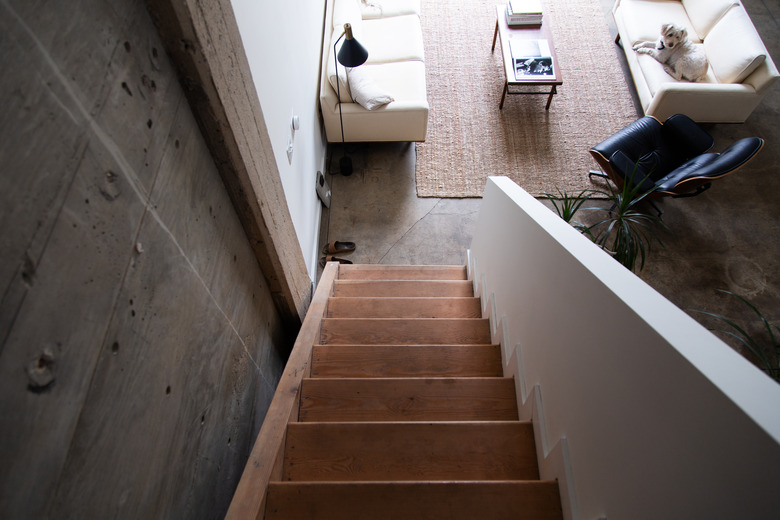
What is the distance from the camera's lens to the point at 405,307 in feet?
8.57

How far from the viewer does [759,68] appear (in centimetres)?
345

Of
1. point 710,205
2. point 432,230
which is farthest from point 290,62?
point 710,205

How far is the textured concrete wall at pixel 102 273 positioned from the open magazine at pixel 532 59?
3.47 m

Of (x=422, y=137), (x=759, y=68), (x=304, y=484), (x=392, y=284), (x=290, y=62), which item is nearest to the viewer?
(x=304, y=484)

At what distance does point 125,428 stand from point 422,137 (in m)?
3.28

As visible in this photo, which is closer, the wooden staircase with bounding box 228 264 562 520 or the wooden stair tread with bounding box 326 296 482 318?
the wooden staircase with bounding box 228 264 562 520

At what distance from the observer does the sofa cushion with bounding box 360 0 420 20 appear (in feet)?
13.8

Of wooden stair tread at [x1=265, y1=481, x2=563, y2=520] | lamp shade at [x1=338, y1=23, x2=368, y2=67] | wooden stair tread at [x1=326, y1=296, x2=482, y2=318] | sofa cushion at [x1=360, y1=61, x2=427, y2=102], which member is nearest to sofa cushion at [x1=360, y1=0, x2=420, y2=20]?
sofa cushion at [x1=360, y1=61, x2=427, y2=102]

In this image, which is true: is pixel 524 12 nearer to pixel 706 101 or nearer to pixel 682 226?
pixel 706 101

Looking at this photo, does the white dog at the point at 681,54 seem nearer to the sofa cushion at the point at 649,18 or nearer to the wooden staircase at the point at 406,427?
the sofa cushion at the point at 649,18

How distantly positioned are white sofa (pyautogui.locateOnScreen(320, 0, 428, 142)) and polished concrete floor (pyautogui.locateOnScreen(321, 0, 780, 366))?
419 mm

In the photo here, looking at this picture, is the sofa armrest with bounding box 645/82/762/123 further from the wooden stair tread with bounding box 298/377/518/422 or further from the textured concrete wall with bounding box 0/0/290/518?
the textured concrete wall with bounding box 0/0/290/518

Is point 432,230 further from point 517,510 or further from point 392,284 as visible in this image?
point 517,510

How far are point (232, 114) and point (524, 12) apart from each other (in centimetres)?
392
